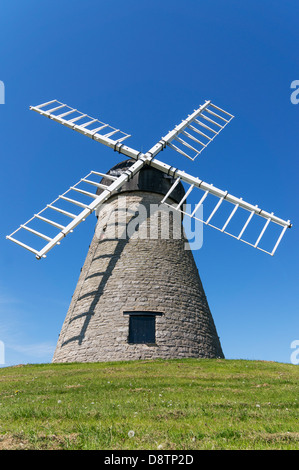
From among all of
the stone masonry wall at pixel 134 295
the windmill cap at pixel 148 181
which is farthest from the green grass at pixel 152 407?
the windmill cap at pixel 148 181

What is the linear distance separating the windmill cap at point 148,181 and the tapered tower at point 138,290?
0.06 meters

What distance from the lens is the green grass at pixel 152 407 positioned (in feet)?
18.3

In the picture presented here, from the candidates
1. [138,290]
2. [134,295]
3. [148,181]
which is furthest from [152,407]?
[148,181]

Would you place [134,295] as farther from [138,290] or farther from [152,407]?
[152,407]

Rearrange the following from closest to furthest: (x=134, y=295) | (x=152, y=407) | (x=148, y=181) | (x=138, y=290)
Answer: (x=152, y=407) → (x=134, y=295) → (x=138, y=290) → (x=148, y=181)

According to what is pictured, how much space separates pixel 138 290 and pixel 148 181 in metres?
7.11

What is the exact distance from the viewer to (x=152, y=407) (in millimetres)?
8234

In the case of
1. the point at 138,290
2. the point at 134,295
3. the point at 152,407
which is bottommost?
the point at 152,407

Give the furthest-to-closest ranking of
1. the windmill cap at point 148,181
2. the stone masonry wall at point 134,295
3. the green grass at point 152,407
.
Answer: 1. the windmill cap at point 148,181
2. the stone masonry wall at point 134,295
3. the green grass at point 152,407

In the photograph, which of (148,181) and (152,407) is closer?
(152,407)

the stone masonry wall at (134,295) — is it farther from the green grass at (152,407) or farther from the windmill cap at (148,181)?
the green grass at (152,407)

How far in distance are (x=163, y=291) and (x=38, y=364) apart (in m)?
7.59

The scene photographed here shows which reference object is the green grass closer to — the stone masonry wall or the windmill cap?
the stone masonry wall

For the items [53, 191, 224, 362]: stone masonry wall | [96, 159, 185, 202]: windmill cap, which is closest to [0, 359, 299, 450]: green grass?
[53, 191, 224, 362]: stone masonry wall
